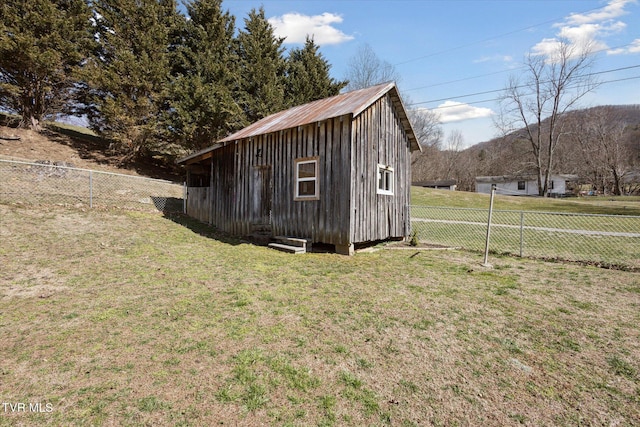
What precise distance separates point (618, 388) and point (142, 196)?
54.7 ft

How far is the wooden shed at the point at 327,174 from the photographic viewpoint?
8.57 meters

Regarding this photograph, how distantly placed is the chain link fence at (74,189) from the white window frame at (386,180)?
30.9ft

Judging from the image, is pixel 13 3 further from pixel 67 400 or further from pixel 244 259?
pixel 67 400

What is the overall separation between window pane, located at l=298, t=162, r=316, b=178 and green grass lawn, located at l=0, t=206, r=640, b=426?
3.24m

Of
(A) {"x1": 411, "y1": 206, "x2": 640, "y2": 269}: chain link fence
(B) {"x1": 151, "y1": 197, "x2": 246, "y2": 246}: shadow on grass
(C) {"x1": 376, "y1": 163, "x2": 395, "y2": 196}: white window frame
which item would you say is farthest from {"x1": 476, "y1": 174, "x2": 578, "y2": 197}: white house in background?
(B) {"x1": 151, "y1": 197, "x2": 246, "y2": 246}: shadow on grass

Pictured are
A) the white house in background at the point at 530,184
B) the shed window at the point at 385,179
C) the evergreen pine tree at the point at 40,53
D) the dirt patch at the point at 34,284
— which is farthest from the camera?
the white house in background at the point at 530,184

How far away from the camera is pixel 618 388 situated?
10.0 ft

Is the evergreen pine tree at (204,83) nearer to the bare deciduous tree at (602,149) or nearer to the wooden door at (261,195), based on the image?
the wooden door at (261,195)

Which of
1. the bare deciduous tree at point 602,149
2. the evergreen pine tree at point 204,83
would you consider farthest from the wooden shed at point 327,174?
the bare deciduous tree at point 602,149

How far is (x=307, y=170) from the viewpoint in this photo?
9.35m

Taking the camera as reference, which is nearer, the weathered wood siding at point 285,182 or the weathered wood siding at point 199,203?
the weathered wood siding at point 285,182

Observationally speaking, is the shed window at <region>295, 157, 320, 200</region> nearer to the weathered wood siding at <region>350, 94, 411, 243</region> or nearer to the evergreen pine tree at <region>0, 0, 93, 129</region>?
the weathered wood siding at <region>350, 94, 411, 243</region>
